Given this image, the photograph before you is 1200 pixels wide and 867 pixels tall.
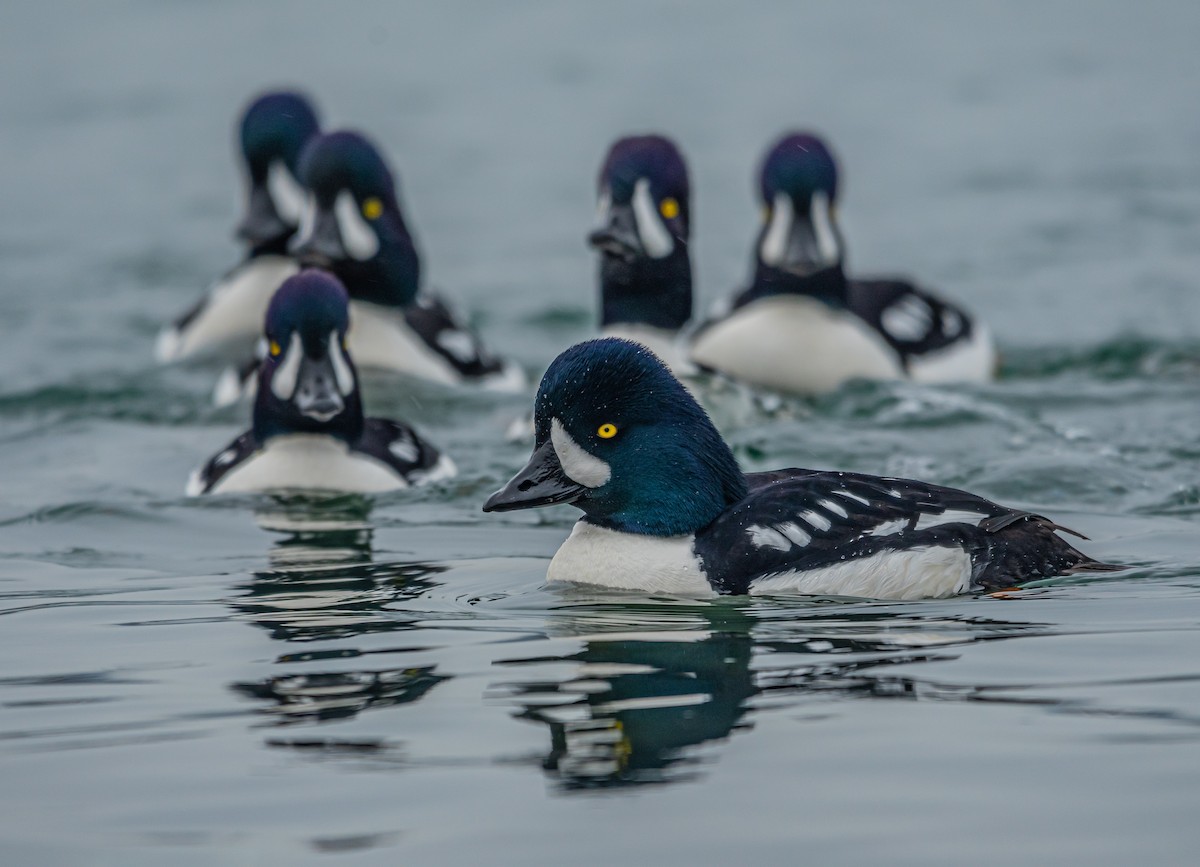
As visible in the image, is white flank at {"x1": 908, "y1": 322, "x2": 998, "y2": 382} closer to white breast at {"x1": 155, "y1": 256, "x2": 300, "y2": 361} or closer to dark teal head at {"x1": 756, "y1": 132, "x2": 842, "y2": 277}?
dark teal head at {"x1": 756, "y1": 132, "x2": 842, "y2": 277}

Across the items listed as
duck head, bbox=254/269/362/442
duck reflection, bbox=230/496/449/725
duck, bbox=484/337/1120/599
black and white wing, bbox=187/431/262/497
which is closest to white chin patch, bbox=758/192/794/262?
duck head, bbox=254/269/362/442

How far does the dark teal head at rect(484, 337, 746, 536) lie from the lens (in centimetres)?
707

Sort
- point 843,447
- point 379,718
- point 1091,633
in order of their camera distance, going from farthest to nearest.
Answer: point 843,447 < point 1091,633 < point 379,718

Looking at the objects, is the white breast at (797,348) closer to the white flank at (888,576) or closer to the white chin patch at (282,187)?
the white chin patch at (282,187)

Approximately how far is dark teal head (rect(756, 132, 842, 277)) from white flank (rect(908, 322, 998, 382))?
996 millimetres

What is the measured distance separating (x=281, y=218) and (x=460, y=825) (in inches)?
386

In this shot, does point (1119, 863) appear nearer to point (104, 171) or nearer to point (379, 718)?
point (379, 718)

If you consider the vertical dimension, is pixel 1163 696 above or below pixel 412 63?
below

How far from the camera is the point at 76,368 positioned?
14219 mm

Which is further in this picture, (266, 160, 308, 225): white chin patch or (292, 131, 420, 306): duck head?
(266, 160, 308, 225): white chin patch

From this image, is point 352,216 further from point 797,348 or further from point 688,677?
point 688,677

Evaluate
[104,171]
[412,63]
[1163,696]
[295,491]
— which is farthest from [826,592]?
[412,63]

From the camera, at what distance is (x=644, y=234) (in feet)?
37.2

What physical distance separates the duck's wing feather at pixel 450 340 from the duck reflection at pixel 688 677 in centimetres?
598
